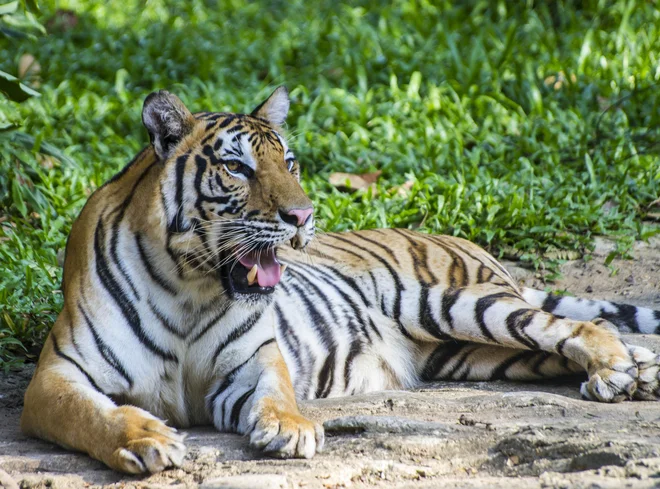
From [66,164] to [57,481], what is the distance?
3570mm

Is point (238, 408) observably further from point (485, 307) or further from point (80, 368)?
point (485, 307)

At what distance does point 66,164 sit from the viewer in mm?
5980

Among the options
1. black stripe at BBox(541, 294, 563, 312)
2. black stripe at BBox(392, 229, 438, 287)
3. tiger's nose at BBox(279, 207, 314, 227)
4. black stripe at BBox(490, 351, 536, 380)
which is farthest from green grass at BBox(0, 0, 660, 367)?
black stripe at BBox(490, 351, 536, 380)

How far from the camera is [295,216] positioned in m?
3.23

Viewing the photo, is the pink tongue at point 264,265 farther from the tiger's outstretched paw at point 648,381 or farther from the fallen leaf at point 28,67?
the fallen leaf at point 28,67

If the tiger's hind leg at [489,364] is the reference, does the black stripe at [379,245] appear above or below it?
above

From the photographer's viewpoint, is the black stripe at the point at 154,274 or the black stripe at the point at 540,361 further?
the black stripe at the point at 540,361

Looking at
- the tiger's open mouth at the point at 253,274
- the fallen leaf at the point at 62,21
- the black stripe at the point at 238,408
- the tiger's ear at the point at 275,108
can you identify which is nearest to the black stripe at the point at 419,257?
the tiger's ear at the point at 275,108

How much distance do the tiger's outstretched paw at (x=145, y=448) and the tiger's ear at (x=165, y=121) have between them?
3.37ft

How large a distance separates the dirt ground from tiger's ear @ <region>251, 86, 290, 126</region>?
122cm

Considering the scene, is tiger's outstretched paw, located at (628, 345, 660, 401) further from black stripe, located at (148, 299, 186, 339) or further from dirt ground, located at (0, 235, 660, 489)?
black stripe, located at (148, 299, 186, 339)

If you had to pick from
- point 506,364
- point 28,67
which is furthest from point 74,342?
point 28,67

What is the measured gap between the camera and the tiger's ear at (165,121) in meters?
3.31

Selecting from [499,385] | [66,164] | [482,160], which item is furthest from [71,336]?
[482,160]
